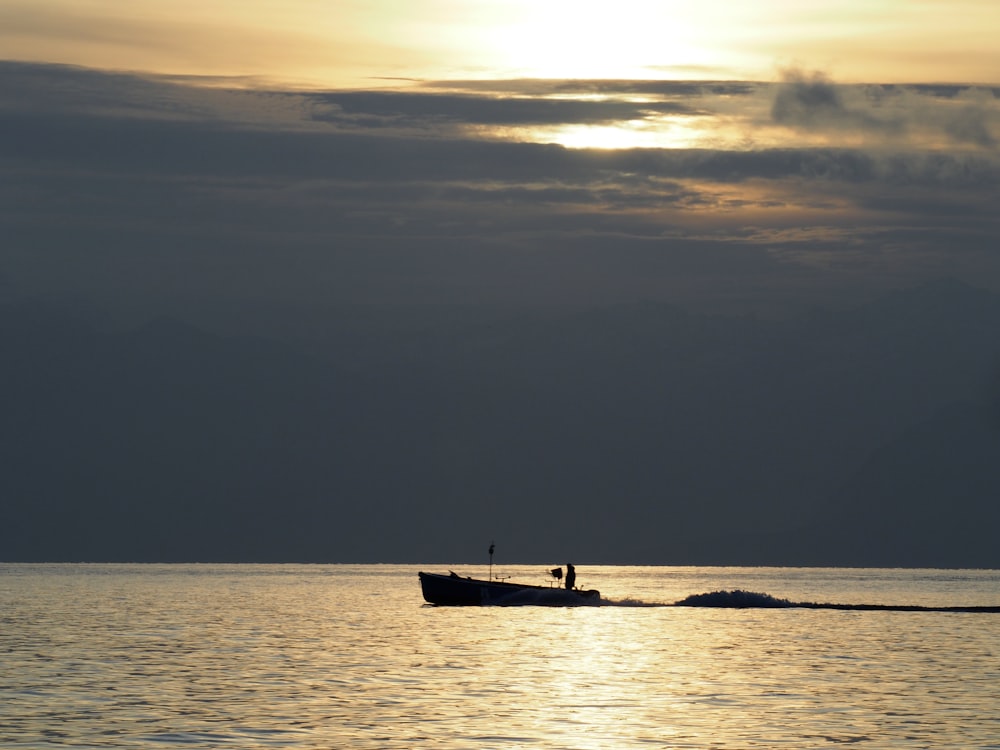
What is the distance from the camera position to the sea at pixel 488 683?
52.8m

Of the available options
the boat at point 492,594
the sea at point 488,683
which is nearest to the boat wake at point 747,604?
the boat at point 492,594

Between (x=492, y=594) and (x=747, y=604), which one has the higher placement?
(x=747, y=604)

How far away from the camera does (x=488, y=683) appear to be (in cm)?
7019

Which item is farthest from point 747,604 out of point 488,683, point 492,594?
point 488,683

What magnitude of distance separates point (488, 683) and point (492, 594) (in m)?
75.8

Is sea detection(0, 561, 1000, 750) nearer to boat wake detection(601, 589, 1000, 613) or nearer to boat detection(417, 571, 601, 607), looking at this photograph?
boat detection(417, 571, 601, 607)

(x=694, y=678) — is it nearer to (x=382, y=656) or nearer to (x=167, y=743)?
(x=382, y=656)

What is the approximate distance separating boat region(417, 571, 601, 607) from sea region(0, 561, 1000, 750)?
450 inches

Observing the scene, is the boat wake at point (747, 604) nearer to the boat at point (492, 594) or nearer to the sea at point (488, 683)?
the boat at point (492, 594)

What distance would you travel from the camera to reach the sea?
52.8 meters

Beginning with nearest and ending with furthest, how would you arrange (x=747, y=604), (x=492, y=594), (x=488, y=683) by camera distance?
(x=488, y=683) → (x=492, y=594) → (x=747, y=604)

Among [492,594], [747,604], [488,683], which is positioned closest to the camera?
[488,683]

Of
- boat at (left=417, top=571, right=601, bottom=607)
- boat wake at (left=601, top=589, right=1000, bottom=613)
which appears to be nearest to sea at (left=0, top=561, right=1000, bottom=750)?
boat at (left=417, top=571, right=601, bottom=607)

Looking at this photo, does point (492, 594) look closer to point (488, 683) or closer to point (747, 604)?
point (747, 604)
